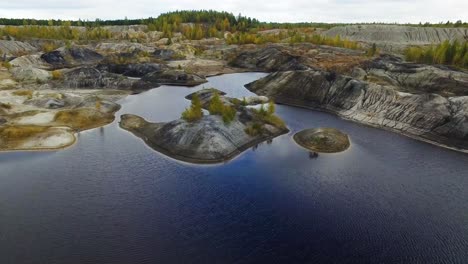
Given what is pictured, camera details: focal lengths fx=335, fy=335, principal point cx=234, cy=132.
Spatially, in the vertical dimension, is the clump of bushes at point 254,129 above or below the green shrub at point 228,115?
below

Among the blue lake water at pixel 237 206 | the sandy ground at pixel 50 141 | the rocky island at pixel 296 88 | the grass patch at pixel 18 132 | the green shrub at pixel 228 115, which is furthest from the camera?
the rocky island at pixel 296 88

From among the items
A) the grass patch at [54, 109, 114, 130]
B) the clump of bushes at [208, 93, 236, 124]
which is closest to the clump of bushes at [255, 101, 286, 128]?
the clump of bushes at [208, 93, 236, 124]

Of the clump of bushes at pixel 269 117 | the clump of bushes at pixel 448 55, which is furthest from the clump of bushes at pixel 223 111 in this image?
the clump of bushes at pixel 448 55

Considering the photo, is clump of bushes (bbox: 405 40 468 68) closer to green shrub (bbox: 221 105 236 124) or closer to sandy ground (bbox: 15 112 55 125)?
green shrub (bbox: 221 105 236 124)

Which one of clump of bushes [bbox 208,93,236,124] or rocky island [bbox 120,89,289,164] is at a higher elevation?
clump of bushes [bbox 208,93,236,124]

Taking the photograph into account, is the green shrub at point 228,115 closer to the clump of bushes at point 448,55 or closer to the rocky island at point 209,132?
the rocky island at point 209,132

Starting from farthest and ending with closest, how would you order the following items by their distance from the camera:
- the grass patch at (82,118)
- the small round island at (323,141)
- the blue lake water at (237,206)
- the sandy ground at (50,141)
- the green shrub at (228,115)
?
the grass patch at (82,118)
the green shrub at (228,115)
the small round island at (323,141)
the sandy ground at (50,141)
the blue lake water at (237,206)

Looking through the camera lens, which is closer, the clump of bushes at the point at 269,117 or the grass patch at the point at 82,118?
the grass patch at the point at 82,118
